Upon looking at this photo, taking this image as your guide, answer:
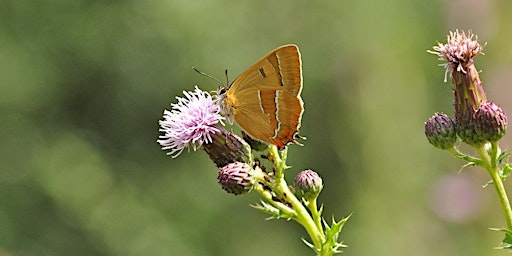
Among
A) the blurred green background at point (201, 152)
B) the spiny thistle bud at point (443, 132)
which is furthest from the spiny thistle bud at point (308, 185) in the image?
the blurred green background at point (201, 152)

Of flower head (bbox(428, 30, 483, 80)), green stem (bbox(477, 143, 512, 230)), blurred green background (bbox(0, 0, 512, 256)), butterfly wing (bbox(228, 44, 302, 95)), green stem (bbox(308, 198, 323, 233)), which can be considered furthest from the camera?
blurred green background (bbox(0, 0, 512, 256))

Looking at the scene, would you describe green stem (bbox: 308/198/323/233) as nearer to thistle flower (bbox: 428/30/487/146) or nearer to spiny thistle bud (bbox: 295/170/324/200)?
spiny thistle bud (bbox: 295/170/324/200)

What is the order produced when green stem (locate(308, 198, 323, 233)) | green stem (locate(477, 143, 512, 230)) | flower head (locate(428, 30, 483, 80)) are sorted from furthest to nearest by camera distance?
1. flower head (locate(428, 30, 483, 80))
2. green stem (locate(308, 198, 323, 233))
3. green stem (locate(477, 143, 512, 230))

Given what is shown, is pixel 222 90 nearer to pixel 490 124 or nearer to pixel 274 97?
pixel 274 97

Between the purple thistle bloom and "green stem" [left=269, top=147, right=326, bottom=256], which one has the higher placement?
the purple thistle bloom

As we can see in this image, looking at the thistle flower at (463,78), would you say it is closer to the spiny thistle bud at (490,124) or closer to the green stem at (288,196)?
the spiny thistle bud at (490,124)

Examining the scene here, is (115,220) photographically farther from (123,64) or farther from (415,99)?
(415,99)

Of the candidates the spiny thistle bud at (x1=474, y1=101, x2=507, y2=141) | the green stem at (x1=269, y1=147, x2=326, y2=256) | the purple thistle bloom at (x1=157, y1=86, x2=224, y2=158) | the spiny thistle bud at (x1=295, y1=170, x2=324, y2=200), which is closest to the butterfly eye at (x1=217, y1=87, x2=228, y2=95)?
the purple thistle bloom at (x1=157, y1=86, x2=224, y2=158)
